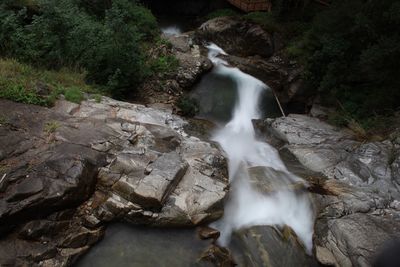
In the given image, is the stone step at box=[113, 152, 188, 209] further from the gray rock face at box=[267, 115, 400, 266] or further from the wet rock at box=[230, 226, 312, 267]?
the gray rock face at box=[267, 115, 400, 266]

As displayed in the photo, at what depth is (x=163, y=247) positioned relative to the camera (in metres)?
6.02

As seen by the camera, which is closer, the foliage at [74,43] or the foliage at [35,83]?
the foliage at [35,83]

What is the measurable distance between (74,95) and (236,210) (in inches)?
205

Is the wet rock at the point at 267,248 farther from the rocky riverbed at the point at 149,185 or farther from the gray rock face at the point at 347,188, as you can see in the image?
the gray rock face at the point at 347,188

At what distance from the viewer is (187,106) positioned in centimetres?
1097

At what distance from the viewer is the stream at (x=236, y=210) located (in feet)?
19.1

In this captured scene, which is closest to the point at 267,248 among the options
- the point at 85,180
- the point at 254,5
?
the point at 85,180

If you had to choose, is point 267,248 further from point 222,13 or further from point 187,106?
point 222,13

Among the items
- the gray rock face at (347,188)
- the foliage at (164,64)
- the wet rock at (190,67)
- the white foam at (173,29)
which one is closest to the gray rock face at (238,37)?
the white foam at (173,29)

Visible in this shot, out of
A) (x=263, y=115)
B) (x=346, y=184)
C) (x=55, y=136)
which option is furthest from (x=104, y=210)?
(x=263, y=115)

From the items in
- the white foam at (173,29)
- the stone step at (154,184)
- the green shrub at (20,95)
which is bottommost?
the white foam at (173,29)

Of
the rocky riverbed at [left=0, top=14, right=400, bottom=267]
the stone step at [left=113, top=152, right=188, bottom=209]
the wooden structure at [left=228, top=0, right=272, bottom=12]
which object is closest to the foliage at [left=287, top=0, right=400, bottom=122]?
the rocky riverbed at [left=0, top=14, right=400, bottom=267]

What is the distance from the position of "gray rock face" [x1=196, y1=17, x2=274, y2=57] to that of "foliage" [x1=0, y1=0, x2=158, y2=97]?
240 inches

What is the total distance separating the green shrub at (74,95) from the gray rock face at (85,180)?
12.2 inches
